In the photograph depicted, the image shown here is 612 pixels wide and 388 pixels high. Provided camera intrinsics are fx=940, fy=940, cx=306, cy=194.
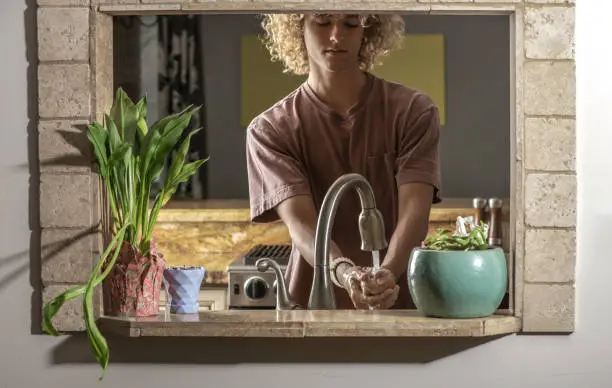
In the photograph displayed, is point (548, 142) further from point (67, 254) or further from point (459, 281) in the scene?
point (67, 254)

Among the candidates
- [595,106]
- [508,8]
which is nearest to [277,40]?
[508,8]

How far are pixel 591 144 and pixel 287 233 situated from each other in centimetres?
81

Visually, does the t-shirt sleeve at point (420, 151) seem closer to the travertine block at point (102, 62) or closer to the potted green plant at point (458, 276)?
the potted green plant at point (458, 276)

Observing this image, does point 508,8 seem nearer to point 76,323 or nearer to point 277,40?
point 277,40

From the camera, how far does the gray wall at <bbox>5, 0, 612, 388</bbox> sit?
209cm

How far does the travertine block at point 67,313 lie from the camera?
211cm

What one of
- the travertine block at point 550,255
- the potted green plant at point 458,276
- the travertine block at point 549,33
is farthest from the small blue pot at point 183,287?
the travertine block at point 549,33

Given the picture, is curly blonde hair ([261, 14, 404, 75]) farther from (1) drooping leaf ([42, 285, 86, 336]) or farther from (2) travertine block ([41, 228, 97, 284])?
(1) drooping leaf ([42, 285, 86, 336])

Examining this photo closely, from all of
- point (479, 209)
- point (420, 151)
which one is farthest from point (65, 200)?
point (479, 209)

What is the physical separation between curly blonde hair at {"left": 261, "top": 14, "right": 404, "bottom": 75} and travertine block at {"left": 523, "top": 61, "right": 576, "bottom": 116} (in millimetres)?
499

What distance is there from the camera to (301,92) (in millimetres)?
2473

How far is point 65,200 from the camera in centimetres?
210

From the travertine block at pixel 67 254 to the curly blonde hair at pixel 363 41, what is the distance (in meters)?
0.74

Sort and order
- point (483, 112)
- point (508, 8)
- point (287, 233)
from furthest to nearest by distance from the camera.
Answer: point (483, 112) → point (287, 233) → point (508, 8)
